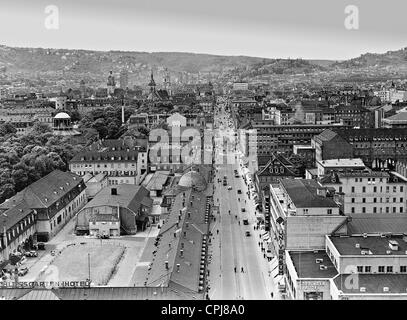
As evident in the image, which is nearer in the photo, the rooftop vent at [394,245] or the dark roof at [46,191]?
the rooftop vent at [394,245]

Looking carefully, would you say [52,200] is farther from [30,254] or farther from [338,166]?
[338,166]

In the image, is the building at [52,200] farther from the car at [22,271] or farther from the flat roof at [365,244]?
the flat roof at [365,244]

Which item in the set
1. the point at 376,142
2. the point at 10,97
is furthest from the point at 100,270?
the point at 10,97

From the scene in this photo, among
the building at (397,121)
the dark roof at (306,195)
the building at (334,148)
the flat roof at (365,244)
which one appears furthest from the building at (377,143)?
the flat roof at (365,244)

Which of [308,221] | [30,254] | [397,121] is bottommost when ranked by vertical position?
[30,254]

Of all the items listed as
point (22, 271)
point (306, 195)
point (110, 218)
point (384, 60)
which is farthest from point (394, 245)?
point (384, 60)

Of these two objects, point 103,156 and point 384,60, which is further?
point 384,60
